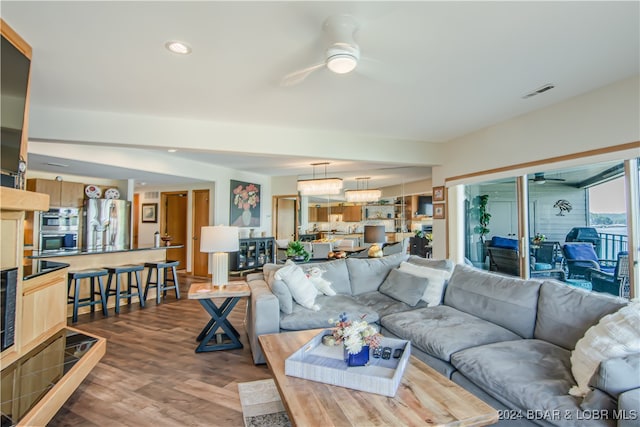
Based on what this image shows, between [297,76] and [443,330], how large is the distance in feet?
8.05

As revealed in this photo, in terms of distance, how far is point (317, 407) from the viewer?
1635mm

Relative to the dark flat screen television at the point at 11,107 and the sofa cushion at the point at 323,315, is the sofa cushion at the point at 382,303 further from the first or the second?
the dark flat screen television at the point at 11,107

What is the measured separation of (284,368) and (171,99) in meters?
2.85

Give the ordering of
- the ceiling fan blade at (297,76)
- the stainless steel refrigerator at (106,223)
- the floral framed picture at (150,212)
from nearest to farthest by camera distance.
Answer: the ceiling fan blade at (297,76) → the stainless steel refrigerator at (106,223) → the floral framed picture at (150,212)

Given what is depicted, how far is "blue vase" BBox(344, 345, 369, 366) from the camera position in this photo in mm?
1975

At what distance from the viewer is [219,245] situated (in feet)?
11.7

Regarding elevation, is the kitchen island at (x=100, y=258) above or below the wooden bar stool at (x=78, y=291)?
above

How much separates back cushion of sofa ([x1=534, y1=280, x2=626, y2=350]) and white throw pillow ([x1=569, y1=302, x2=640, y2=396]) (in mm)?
232

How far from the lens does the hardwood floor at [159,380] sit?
7.55 ft

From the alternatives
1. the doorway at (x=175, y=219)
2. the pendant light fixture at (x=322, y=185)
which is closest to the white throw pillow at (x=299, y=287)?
the pendant light fixture at (x=322, y=185)

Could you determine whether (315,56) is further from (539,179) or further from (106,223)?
(106,223)

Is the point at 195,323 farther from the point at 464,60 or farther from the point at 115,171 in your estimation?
the point at 464,60

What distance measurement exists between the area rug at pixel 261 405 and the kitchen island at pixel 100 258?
10.6 feet

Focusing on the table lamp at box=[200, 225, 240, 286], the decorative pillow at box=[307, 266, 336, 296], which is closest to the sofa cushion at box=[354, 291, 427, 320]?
the decorative pillow at box=[307, 266, 336, 296]
